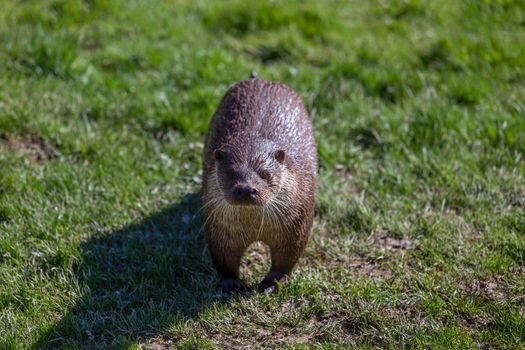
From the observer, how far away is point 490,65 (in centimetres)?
711

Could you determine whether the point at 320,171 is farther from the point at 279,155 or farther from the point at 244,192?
the point at 244,192

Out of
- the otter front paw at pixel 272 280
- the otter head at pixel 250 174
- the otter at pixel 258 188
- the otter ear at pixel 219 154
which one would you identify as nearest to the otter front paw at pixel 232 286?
the otter at pixel 258 188

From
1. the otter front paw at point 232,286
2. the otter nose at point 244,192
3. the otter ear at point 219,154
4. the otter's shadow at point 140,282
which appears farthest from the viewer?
the otter front paw at point 232,286

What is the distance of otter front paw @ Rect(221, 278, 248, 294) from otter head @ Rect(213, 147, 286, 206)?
657mm

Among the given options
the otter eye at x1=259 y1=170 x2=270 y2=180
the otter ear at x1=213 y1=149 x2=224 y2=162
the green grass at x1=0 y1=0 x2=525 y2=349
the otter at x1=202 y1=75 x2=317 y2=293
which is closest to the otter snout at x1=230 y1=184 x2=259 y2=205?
the otter at x1=202 y1=75 x2=317 y2=293

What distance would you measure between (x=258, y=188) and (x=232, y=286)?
0.77 meters

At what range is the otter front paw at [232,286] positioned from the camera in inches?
189

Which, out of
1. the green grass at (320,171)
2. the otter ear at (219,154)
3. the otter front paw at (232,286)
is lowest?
the otter front paw at (232,286)

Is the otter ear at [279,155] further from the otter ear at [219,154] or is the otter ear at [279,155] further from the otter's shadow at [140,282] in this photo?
the otter's shadow at [140,282]

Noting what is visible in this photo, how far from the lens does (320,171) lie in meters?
6.03

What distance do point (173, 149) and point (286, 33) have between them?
2072 mm

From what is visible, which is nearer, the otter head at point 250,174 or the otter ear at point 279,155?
the otter head at point 250,174

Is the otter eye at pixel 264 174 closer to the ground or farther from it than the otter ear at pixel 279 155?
closer to the ground

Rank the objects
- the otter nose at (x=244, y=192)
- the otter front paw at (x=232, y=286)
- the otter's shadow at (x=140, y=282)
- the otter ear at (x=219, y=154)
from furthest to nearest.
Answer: the otter front paw at (x=232, y=286) → the otter ear at (x=219, y=154) → the otter's shadow at (x=140, y=282) → the otter nose at (x=244, y=192)
